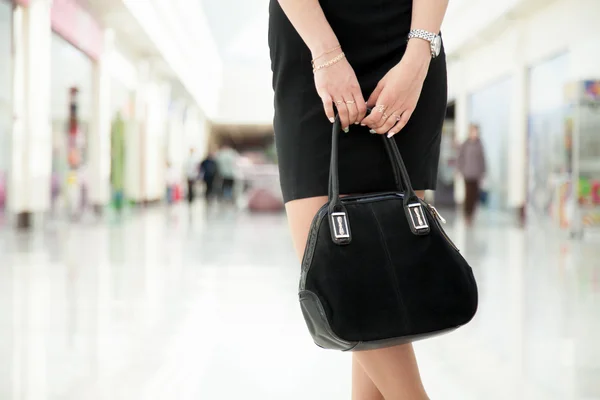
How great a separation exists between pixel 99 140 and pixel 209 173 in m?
5.66

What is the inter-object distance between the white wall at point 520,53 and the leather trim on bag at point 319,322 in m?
11.4

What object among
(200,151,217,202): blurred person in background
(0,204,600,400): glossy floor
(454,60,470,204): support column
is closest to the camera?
(0,204,600,400): glossy floor

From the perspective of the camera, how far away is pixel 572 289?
4703 mm

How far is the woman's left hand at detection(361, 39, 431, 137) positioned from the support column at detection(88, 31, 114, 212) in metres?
14.8

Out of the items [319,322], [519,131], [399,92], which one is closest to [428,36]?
[399,92]

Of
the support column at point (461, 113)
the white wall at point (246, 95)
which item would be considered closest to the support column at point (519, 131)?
the support column at point (461, 113)

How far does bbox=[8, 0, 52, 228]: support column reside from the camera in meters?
10.5

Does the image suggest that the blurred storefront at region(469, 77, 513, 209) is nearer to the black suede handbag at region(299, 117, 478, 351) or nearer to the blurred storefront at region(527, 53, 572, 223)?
the blurred storefront at region(527, 53, 572, 223)

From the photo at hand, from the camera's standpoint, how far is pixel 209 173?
68.9ft

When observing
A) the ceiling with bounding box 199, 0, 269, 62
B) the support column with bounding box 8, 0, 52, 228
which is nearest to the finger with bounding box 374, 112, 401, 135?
the support column with bounding box 8, 0, 52, 228

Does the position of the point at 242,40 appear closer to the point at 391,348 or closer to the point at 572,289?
the point at 572,289

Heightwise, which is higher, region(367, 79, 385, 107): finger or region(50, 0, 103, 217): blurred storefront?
region(50, 0, 103, 217): blurred storefront

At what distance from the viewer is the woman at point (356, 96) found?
1207 millimetres

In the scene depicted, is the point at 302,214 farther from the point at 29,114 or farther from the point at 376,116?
the point at 29,114
